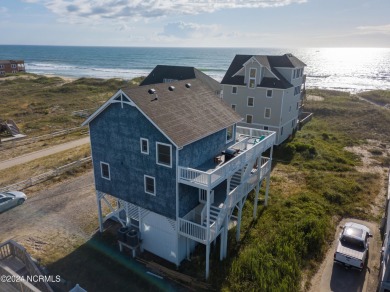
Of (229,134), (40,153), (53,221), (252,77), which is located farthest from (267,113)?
(40,153)

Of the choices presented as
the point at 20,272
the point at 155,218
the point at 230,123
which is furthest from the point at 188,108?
the point at 20,272

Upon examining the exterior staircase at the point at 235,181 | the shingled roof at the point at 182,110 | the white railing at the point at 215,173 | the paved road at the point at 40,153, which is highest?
the shingled roof at the point at 182,110

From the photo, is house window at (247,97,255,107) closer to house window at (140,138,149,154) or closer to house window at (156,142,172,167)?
house window at (140,138,149,154)

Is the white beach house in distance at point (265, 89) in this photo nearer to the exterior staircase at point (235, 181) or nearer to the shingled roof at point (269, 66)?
the shingled roof at point (269, 66)

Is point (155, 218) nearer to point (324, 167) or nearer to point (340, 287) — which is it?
point (340, 287)

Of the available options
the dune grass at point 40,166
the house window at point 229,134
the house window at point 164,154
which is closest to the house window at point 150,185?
the house window at point 164,154

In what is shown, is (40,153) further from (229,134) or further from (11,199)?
(229,134)
